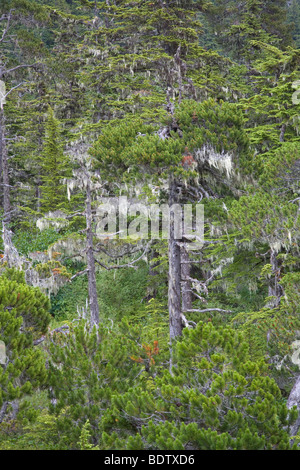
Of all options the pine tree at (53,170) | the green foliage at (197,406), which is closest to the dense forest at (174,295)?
the green foliage at (197,406)

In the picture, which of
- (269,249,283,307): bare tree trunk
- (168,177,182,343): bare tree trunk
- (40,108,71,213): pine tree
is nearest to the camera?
(168,177,182,343): bare tree trunk

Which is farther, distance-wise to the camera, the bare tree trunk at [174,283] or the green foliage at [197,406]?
the bare tree trunk at [174,283]

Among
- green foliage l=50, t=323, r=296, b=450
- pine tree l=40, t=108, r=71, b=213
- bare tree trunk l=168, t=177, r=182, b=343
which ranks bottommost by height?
green foliage l=50, t=323, r=296, b=450

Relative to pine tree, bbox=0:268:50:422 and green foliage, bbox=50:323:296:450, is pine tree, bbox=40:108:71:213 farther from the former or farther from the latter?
green foliage, bbox=50:323:296:450

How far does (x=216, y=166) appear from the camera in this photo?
321 inches

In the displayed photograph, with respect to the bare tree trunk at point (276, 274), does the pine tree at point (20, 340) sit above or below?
below

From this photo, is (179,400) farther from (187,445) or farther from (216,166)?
(216,166)

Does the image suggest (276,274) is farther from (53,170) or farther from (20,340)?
(53,170)

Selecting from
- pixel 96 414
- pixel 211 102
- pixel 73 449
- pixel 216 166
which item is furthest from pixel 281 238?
pixel 73 449

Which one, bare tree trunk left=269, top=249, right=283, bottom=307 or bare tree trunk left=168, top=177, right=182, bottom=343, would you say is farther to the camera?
bare tree trunk left=269, top=249, right=283, bottom=307

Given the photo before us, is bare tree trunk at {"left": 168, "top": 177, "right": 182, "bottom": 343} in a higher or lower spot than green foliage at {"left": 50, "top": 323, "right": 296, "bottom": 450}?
higher

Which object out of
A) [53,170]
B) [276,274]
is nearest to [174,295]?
[276,274]

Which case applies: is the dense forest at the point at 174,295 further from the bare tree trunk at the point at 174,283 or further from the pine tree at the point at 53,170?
the pine tree at the point at 53,170

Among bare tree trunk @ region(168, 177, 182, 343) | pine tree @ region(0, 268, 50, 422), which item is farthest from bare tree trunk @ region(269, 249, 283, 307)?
pine tree @ region(0, 268, 50, 422)
